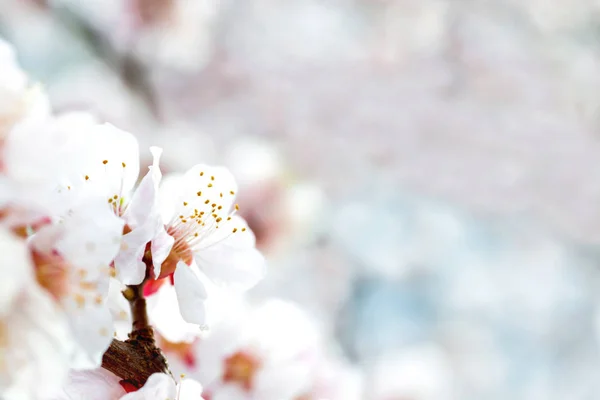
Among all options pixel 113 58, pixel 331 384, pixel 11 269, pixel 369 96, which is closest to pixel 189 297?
pixel 11 269

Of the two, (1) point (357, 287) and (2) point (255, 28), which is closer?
(2) point (255, 28)

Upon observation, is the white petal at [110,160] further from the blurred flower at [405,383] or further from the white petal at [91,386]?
the blurred flower at [405,383]

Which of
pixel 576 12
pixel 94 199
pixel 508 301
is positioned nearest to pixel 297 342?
pixel 94 199

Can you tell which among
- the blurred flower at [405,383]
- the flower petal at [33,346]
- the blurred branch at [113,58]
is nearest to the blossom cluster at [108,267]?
the flower petal at [33,346]

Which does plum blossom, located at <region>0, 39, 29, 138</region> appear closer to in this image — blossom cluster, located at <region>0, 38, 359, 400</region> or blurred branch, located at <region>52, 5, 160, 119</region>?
blossom cluster, located at <region>0, 38, 359, 400</region>

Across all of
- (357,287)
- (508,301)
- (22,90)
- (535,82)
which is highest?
(508,301)

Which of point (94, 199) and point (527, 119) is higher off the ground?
point (527, 119)

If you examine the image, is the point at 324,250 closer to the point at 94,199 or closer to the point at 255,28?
the point at 255,28

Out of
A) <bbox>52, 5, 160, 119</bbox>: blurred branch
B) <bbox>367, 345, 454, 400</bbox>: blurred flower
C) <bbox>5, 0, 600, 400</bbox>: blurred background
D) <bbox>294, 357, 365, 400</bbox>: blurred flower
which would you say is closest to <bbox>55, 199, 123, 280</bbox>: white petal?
<bbox>294, 357, 365, 400</bbox>: blurred flower
